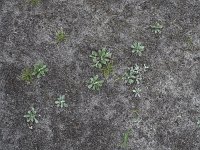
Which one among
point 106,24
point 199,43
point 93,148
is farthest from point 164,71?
point 93,148

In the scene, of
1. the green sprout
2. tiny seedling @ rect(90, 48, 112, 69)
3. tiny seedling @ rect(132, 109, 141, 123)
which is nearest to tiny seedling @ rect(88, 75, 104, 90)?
tiny seedling @ rect(90, 48, 112, 69)

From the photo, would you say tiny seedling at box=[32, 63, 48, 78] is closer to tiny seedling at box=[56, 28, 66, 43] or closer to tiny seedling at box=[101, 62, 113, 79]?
tiny seedling at box=[56, 28, 66, 43]

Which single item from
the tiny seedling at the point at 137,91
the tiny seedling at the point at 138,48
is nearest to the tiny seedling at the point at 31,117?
the tiny seedling at the point at 137,91

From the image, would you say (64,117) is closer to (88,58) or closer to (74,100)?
(74,100)

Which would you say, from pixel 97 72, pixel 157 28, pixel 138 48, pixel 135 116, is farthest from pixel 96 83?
pixel 157 28

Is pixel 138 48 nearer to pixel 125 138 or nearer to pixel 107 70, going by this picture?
pixel 107 70

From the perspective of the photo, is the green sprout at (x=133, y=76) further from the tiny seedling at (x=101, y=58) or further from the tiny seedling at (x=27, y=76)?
the tiny seedling at (x=27, y=76)

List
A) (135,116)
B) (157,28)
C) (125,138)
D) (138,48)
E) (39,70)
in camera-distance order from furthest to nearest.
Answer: (157,28)
(138,48)
(39,70)
(135,116)
(125,138)
